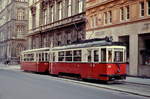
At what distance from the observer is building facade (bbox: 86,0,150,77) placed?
29.5m

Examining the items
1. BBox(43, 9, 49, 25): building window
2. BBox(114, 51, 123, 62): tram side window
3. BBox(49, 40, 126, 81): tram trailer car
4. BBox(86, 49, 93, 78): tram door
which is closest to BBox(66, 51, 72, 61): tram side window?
BBox(49, 40, 126, 81): tram trailer car

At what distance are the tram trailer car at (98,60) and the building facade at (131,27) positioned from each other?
653 cm

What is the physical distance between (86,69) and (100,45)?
2575 millimetres

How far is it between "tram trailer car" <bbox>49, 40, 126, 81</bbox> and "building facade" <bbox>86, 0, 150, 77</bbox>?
653cm

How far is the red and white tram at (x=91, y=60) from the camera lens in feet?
74.5

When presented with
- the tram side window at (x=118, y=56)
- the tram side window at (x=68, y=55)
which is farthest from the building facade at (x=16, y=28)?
the tram side window at (x=118, y=56)

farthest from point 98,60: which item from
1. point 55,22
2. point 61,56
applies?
point 55,22

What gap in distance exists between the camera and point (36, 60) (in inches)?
1491

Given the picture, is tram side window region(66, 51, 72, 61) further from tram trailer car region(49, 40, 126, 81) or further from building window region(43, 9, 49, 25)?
building window region(43, 9, 49, 25)

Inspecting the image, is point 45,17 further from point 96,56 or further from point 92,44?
point 96,56

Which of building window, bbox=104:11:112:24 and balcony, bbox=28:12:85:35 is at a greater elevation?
balcony, bbox=28:12:85:35

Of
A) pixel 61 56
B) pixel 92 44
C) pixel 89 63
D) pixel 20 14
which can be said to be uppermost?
pixel 20 14

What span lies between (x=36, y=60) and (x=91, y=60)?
14745mm

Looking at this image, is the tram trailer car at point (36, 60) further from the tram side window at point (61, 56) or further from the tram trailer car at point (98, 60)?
the tram trailer car at point (98, 60)
